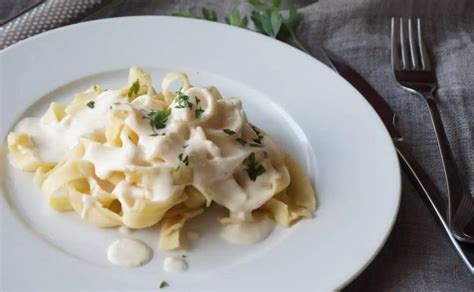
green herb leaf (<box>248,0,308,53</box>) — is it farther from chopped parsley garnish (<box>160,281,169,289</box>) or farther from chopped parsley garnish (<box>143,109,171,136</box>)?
chopped parsley garnish (<box>160,281,169,289</box>)

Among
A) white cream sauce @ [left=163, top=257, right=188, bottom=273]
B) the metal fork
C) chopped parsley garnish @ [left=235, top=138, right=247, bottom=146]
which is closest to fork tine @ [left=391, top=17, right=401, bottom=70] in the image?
the metal fork

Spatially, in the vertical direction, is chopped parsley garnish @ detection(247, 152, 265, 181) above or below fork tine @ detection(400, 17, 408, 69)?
above

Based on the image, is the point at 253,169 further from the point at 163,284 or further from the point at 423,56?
the point at 423,56

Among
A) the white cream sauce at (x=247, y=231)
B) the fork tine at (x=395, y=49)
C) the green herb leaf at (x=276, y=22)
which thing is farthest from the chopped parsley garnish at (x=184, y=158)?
the fork tine at (x=395, y=49)

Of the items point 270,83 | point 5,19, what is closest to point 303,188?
point 270,83

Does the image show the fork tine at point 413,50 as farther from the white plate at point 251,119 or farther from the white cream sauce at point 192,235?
the white cream sauce at point 192,235

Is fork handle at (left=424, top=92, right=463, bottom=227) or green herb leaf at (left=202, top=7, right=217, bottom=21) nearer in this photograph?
fork handle at (left=424, top=92, right=463, bottom=227)
